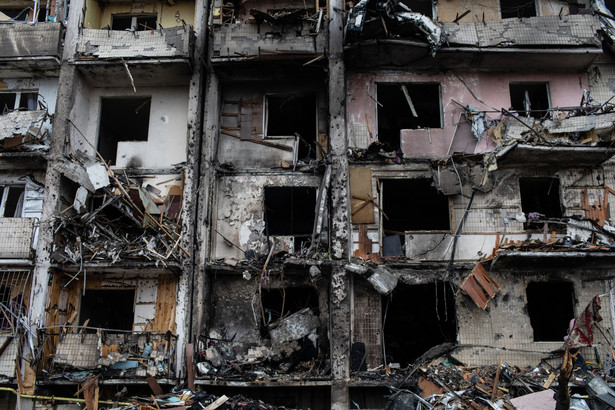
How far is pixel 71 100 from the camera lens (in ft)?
52.7

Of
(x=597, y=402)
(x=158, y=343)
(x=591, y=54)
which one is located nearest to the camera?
(x=597, y=402)

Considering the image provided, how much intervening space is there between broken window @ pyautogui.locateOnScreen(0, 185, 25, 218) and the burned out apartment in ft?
0.25

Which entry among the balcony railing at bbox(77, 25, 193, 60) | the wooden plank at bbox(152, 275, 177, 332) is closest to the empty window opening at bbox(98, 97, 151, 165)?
the balcony railing at bbox(77, 25, 193, 60)

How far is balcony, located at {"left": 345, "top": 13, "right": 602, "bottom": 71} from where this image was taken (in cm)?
1530

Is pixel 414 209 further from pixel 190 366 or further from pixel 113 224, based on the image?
pixel 113 224

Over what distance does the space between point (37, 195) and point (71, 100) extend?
3160 mm

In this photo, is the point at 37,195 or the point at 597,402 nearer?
the point at 597,402

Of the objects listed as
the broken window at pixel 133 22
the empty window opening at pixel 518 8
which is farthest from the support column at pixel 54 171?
the empty window opening at pixel 518 8

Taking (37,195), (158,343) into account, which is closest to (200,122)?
(37,195)

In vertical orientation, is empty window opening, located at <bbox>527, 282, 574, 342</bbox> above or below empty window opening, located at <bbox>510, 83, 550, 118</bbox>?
below

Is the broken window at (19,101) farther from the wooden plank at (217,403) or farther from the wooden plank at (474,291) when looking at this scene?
the wooden plank at (474,291)

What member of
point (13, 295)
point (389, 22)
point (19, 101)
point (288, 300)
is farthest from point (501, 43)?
point (13, 295)

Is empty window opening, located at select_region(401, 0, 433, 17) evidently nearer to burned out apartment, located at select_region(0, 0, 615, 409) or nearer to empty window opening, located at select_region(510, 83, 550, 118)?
burned out apartment, located at select_region(0, 0, 615, 409)

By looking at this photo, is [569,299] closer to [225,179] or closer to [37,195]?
[225,179]
